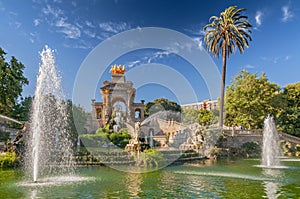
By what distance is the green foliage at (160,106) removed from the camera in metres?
70.6

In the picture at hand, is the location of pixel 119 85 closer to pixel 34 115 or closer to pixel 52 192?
pixel 34 115

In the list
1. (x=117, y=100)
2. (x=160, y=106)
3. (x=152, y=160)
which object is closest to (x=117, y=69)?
(x=117, y=100)

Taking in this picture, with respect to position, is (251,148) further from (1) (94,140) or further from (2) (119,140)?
(1) (94,140)

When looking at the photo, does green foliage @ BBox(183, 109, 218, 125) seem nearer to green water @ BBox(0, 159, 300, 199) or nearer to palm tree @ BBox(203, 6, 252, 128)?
palm tree @ BBox(203, 6, 252, 128)

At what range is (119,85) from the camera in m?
48.8

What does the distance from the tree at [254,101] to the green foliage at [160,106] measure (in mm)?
35717

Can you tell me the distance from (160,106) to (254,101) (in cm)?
4023

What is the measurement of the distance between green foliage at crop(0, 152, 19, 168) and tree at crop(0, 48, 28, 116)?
11851 millimetres

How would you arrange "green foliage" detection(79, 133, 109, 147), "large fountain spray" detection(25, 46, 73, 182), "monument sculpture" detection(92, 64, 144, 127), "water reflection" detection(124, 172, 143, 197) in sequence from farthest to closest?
"monument sculpture" detection(92, 64, 144, 127) → "green foliage" detection(79, 133, 109, 147) → "large fountain spray" detection(25, 46, 73, 182) → "water reflection" detection(124, 172, 143, 197)

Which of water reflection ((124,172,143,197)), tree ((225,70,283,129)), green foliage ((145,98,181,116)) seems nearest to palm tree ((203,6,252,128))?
tree ((225,70,283,129))

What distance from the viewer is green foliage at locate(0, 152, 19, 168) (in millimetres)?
17802

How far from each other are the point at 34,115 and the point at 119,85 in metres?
35.1

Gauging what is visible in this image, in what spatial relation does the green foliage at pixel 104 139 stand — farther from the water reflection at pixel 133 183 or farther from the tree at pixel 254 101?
the tree at pixel 254 101

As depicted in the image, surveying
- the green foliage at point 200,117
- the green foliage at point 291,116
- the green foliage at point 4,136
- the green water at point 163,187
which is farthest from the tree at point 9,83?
the green foliage at point 200,117
